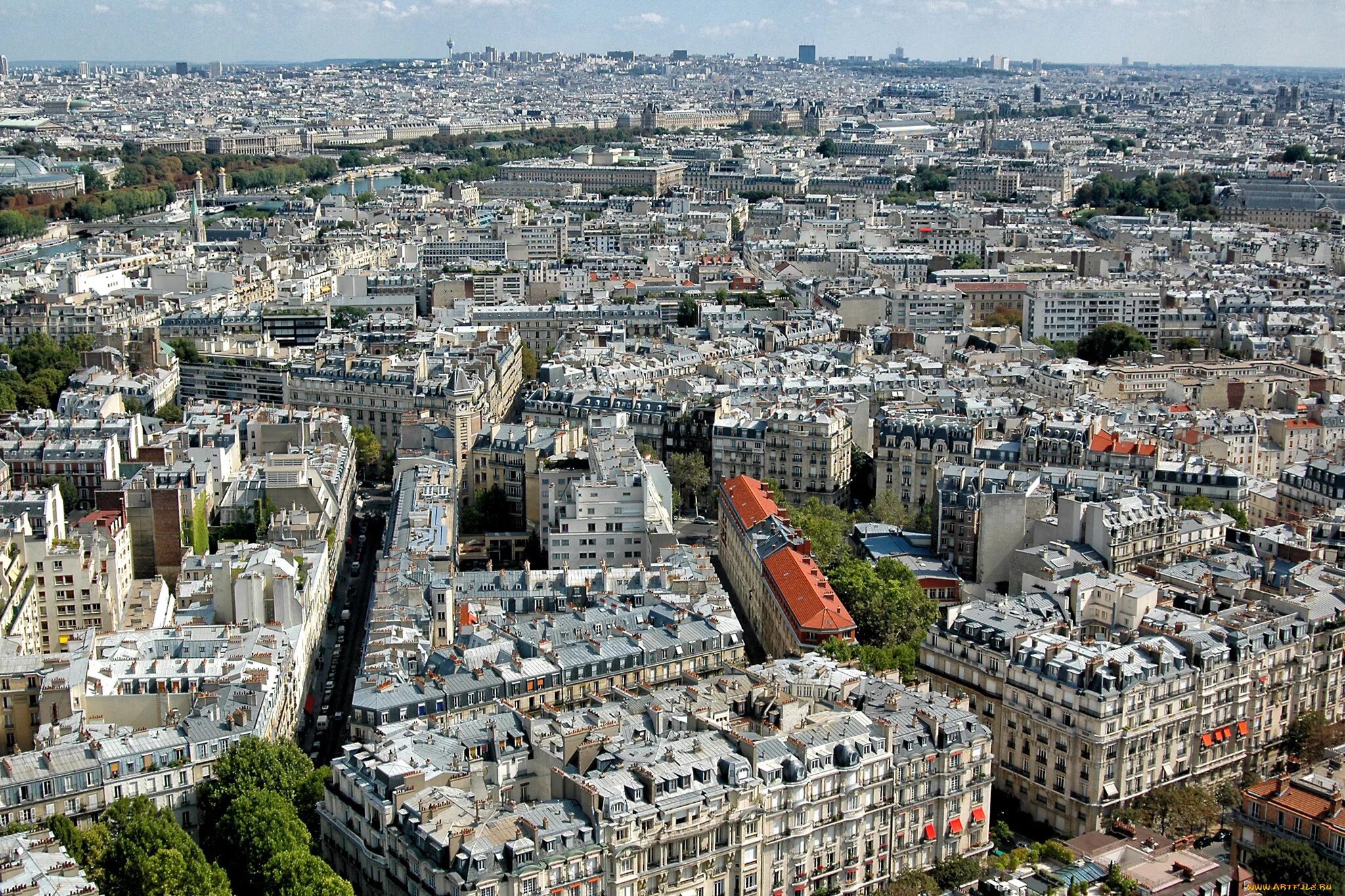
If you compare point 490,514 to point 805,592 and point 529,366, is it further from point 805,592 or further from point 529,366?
point 529,366

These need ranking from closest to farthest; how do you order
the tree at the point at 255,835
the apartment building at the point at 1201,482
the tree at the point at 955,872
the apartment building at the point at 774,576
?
the tree at the point at 255,835 → the tree at the point at 955,872 → the apartment building at the point at 774,576 → the apartment building at the point at 1201,482

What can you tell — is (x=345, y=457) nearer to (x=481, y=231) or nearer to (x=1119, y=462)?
(x=1119, y=462)

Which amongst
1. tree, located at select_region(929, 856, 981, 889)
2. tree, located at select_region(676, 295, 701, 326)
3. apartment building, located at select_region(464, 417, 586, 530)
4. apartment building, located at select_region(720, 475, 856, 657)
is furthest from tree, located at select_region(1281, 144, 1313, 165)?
tree, located at select_region(929, 856, 981, 889)

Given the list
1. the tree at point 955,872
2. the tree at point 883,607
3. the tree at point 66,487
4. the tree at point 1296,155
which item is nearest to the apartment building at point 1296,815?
the tree at point 955,872

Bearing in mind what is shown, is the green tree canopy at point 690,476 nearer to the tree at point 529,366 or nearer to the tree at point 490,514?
the tree at point 490,514

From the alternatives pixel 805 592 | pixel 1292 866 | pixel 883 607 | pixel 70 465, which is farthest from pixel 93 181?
pixel 1292 866

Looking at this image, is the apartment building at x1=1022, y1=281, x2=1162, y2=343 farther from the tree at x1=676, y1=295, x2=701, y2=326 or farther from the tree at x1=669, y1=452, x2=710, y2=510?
the tree at x1=669, y1=452, x2=710, y2=510
